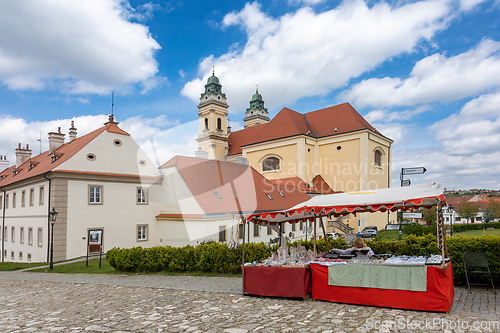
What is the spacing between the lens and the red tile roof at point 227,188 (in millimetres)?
27328

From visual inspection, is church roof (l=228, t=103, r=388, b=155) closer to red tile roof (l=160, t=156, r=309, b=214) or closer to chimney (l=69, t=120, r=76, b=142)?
red tile roof (l=160, t=156, r=309, b=214)

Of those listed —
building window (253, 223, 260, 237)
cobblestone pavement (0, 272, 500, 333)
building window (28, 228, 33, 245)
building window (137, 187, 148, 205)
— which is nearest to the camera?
cobblestone pavement (0, 272, 500, 333)

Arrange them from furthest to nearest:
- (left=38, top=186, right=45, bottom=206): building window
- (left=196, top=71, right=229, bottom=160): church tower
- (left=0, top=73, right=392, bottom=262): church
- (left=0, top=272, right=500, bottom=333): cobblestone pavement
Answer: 1. (left=196, top=71, right=229, bottom=160): church tower
2. (left=38, top=186, right=45, bottom=206): building window
3. (left=0, top=73, right=392, bottom=262): church
4. (left=0, top=272, right=500, bottom=333): cobblestone pavement

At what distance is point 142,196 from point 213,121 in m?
38.0

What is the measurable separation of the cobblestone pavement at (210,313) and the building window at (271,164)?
134 feet

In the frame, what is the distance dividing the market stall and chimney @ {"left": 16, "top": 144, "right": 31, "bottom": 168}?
41.4 meters

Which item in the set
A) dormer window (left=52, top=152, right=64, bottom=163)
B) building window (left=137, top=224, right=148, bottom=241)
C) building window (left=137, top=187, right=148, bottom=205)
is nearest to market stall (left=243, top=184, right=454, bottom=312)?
building window (left=137, top=224, right=148, bottom=241)

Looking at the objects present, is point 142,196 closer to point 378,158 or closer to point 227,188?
point 227,188

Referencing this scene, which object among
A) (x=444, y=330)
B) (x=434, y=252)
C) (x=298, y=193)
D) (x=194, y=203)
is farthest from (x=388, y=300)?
(x=298, y=193)

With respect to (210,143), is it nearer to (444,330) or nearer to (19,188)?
(19,188)

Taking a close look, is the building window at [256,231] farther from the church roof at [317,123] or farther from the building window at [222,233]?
the church roof at [317,123]

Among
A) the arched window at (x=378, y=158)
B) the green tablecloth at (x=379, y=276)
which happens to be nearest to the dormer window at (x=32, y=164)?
the green tablecloth at (x=379, y=276)

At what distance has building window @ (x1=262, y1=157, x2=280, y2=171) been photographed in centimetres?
5209

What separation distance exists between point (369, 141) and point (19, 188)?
130 feet
